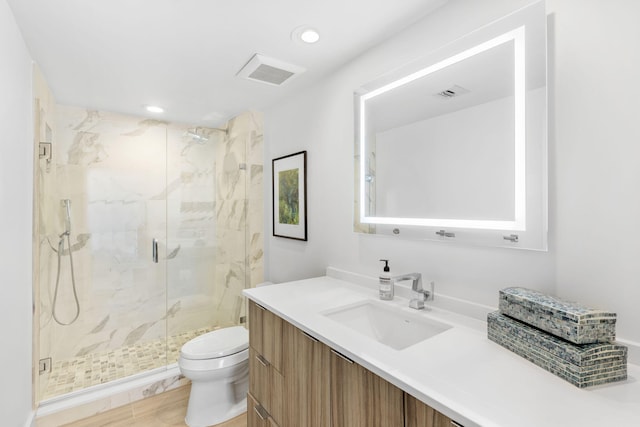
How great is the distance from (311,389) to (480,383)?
2.18 ft

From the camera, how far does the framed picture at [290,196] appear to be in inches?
90.7

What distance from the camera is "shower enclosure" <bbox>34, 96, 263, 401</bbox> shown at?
8.71 ft

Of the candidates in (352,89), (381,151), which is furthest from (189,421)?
(352,89)

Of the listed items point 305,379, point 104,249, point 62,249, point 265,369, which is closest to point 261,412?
point 265,369

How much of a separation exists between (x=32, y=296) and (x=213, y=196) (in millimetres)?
1672

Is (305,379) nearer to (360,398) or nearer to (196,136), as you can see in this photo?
(360,398)

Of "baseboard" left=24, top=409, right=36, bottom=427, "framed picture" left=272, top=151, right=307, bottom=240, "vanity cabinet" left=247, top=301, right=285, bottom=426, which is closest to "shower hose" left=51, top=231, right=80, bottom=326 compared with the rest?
"baseboard" left=24, top=409, right=36, bottom=427

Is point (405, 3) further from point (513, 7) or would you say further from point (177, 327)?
point (177, 327)

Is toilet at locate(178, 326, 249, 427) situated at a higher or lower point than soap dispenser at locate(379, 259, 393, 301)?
lower

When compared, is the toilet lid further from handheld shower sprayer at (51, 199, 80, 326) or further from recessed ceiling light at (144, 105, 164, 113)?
recessed ceiling light at (144, 105, 164, 113)

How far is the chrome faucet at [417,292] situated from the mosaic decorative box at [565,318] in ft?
1.43

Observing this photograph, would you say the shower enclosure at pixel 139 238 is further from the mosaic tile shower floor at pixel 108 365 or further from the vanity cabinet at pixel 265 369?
the vanity cabinet at pixel 265 369

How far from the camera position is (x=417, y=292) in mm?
1426

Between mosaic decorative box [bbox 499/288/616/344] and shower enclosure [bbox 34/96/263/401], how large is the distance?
7.14 ft
